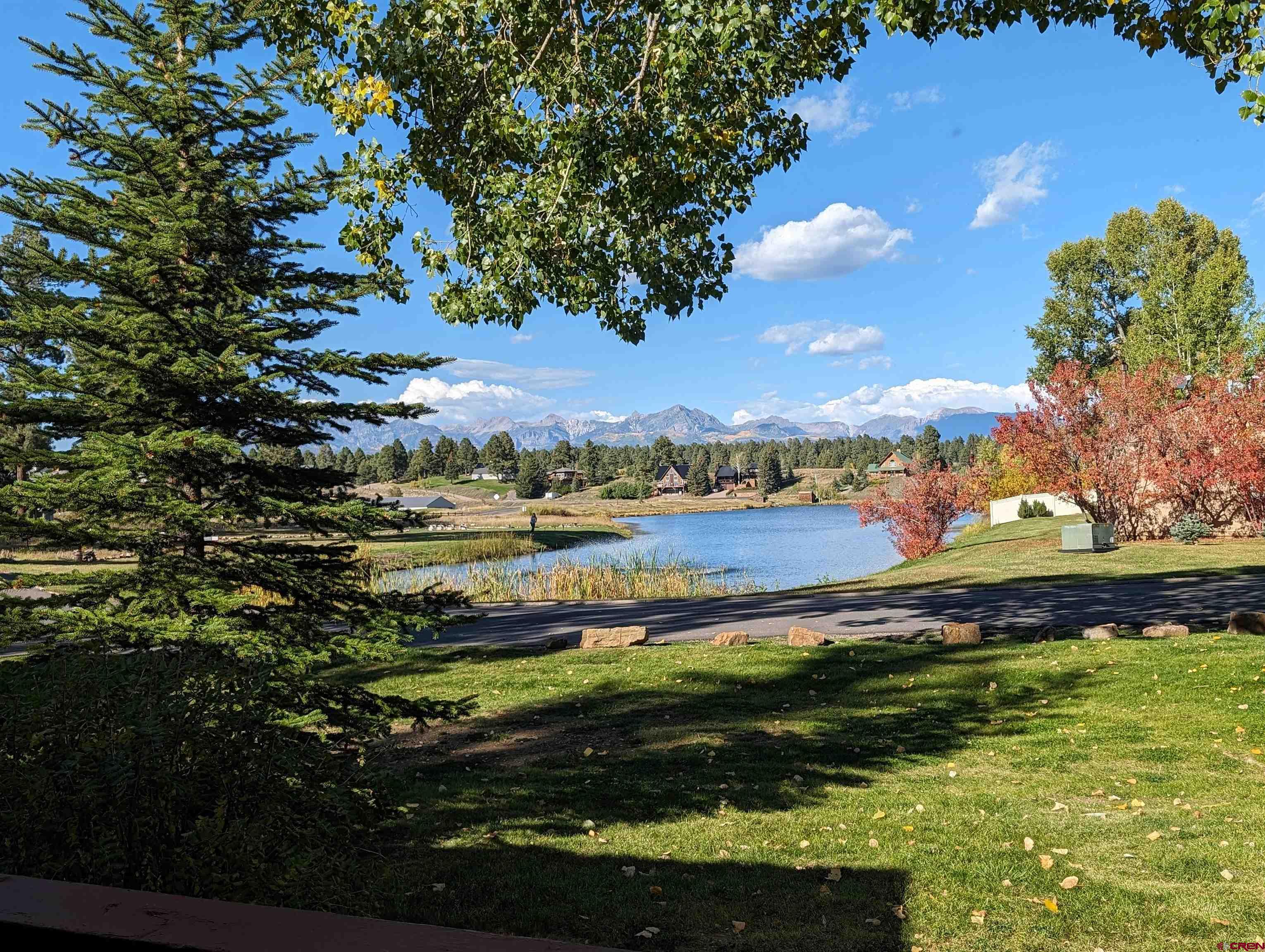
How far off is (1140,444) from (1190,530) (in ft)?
10.4

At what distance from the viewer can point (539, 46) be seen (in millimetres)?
8711

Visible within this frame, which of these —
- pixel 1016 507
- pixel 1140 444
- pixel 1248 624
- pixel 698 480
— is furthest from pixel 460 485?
pixel 1248 624

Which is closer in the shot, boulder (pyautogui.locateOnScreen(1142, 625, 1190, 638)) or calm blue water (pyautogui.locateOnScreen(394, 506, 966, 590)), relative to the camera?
boulder (pyautogui.locateOnScreen(1142, 625, 1190, 638))

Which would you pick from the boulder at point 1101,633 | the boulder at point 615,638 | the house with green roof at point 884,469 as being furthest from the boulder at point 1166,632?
the house with green roof at point 884,469

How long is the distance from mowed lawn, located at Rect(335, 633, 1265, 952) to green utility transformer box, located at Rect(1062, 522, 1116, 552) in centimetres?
1574

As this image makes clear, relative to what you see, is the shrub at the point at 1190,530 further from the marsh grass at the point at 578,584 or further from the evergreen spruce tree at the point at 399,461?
the evergreen spruce tree at the point at 399,461

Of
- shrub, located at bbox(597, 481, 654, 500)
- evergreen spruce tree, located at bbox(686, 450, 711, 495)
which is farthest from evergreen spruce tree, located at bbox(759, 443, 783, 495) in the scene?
shrub, located at bbox(597, 481, 654, 500)

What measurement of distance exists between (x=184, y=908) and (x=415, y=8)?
Result: 26.8 feet

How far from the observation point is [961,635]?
1239 cm

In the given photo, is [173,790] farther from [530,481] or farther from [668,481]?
[668,481]

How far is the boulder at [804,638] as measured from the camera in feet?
41.1

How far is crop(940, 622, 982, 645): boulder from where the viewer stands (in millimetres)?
12289

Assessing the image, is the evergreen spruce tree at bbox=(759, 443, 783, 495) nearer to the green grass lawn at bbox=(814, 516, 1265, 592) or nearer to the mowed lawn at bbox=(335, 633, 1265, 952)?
the green grass lawn at bbox=(814, 516, 1265, 592)

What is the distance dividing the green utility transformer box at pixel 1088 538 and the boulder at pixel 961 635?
14.9 metres
